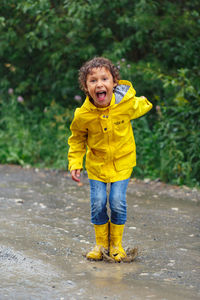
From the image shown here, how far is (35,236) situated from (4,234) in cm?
27

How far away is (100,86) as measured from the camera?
3631mm

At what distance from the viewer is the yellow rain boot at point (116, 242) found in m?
3.88

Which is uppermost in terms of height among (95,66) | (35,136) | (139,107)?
(95,66)

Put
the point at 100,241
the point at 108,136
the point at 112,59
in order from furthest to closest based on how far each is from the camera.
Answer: the point at 112,59 → the point at 100,241 → the point at 108,136

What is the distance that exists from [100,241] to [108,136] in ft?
2.76

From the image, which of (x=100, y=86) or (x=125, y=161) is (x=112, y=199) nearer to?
(x=125, y=161)

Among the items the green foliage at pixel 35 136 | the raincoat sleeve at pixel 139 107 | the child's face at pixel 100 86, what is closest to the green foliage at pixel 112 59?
the green foliage at pixel 35 136

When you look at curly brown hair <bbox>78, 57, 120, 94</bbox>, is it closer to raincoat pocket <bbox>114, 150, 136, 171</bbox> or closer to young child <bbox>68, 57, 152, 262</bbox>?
young child <bbox>68, 57, 152, 262</bbox>

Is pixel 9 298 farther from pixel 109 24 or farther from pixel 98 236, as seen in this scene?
pixel 109 24

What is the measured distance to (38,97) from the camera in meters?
9.35

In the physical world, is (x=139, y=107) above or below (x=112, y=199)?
above

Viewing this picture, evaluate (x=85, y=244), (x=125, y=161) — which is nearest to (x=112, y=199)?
(x=125, y=161)

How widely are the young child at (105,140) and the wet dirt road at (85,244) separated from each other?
32 cm

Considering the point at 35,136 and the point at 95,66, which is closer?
the point at 95,66
